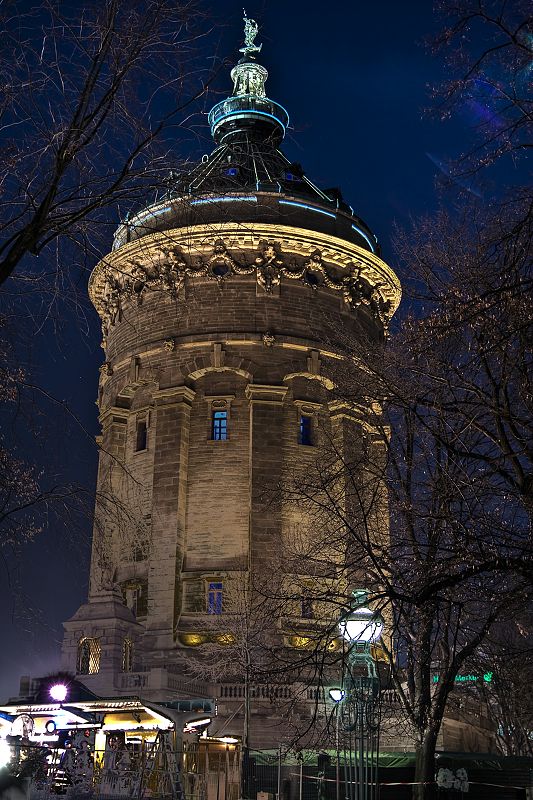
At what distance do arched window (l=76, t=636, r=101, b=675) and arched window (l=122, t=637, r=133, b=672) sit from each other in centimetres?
152

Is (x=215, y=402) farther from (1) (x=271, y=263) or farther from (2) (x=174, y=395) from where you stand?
(1) (x=271, y=263)

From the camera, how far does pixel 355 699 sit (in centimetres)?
1384

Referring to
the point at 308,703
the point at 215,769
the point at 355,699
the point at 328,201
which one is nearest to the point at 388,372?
the point at 355,699

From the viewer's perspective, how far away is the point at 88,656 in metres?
36.3

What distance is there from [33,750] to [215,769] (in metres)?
11.5

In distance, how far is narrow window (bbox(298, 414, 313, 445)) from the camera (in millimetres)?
42281

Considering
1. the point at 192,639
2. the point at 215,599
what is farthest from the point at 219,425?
the point at 192,639

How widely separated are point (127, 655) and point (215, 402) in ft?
37.5

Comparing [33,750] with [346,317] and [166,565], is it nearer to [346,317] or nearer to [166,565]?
[166,565]

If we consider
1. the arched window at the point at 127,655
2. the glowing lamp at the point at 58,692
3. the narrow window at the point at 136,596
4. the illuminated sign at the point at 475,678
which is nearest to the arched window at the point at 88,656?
the arched window at the point at 127,655

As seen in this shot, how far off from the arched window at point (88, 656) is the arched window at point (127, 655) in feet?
5.00

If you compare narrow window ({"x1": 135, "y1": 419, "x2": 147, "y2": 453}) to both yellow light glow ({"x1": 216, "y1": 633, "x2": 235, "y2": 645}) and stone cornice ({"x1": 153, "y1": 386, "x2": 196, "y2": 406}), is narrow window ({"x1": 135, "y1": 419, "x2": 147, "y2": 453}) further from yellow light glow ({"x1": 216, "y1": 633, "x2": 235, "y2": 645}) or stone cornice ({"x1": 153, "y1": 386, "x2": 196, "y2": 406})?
yellow light glow ({"x1": 216, "y1": 633, "x2": 235, "y2": 645})

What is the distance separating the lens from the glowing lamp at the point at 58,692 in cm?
1941

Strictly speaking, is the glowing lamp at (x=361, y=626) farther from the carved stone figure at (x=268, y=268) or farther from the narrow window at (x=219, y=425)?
the carved stone figure at (x=268, y=268)
